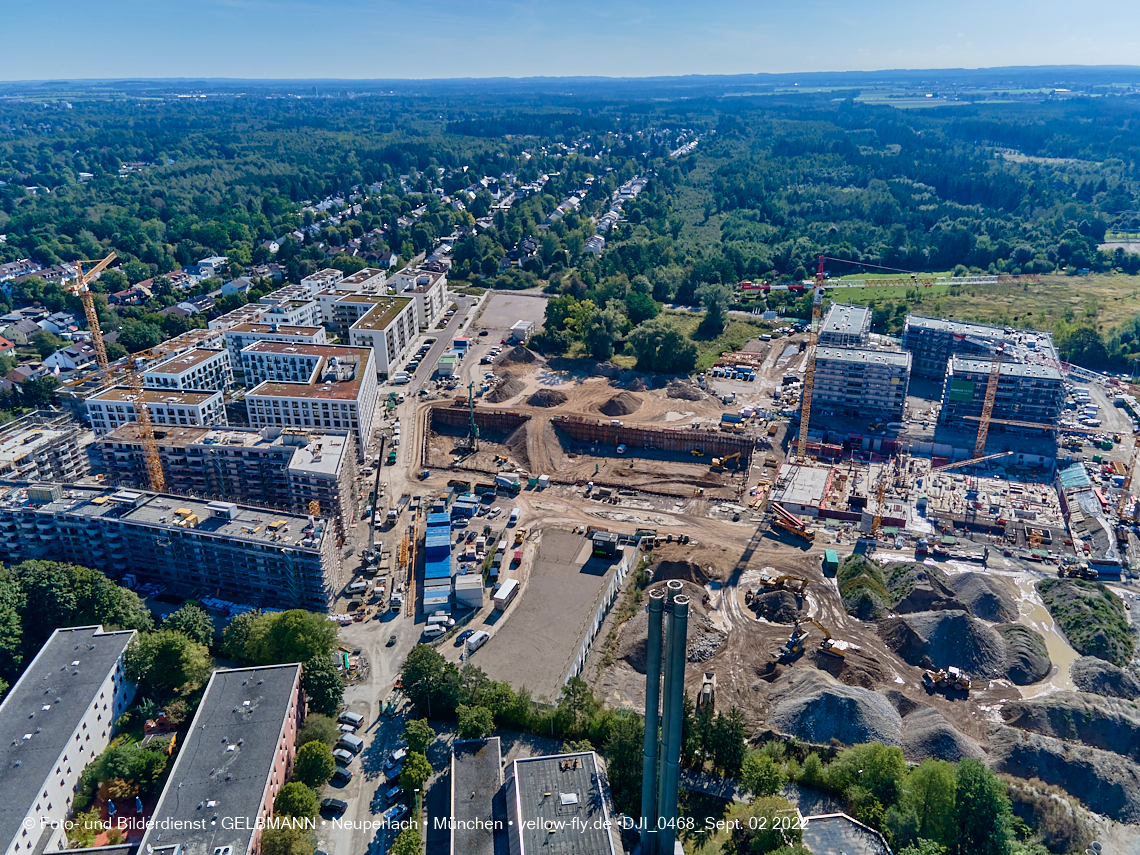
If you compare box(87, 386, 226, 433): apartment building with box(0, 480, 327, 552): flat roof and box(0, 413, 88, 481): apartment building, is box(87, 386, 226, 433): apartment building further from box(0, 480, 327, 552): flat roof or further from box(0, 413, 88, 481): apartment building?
box(0, 480, 327, 552): flat roof

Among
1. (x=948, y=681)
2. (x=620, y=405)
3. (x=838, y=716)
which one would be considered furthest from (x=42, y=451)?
(x=948, y=681)

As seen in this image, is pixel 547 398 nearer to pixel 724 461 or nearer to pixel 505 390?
pixel 505 390

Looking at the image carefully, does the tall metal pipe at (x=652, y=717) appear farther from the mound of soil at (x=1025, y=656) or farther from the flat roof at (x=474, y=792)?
the mound of soil at (x=1025, y=656)

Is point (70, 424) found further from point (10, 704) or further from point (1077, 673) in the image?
point (1077, 673)

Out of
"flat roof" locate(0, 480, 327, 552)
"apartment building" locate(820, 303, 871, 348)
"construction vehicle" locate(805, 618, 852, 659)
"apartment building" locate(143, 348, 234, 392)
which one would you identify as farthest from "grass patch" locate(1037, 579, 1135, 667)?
"apartment building" locate(143, 348, 234, 392)

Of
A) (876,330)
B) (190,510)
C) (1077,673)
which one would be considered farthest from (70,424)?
(876,330)

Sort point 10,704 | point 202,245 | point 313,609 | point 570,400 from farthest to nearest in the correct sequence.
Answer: point 202,245
point 570,400
point 313,609
point 10,704

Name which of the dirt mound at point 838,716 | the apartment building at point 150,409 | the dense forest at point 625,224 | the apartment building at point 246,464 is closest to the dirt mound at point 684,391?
the dense forest at point 625,224

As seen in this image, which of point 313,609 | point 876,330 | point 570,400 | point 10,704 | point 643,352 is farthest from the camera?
point 876,330
